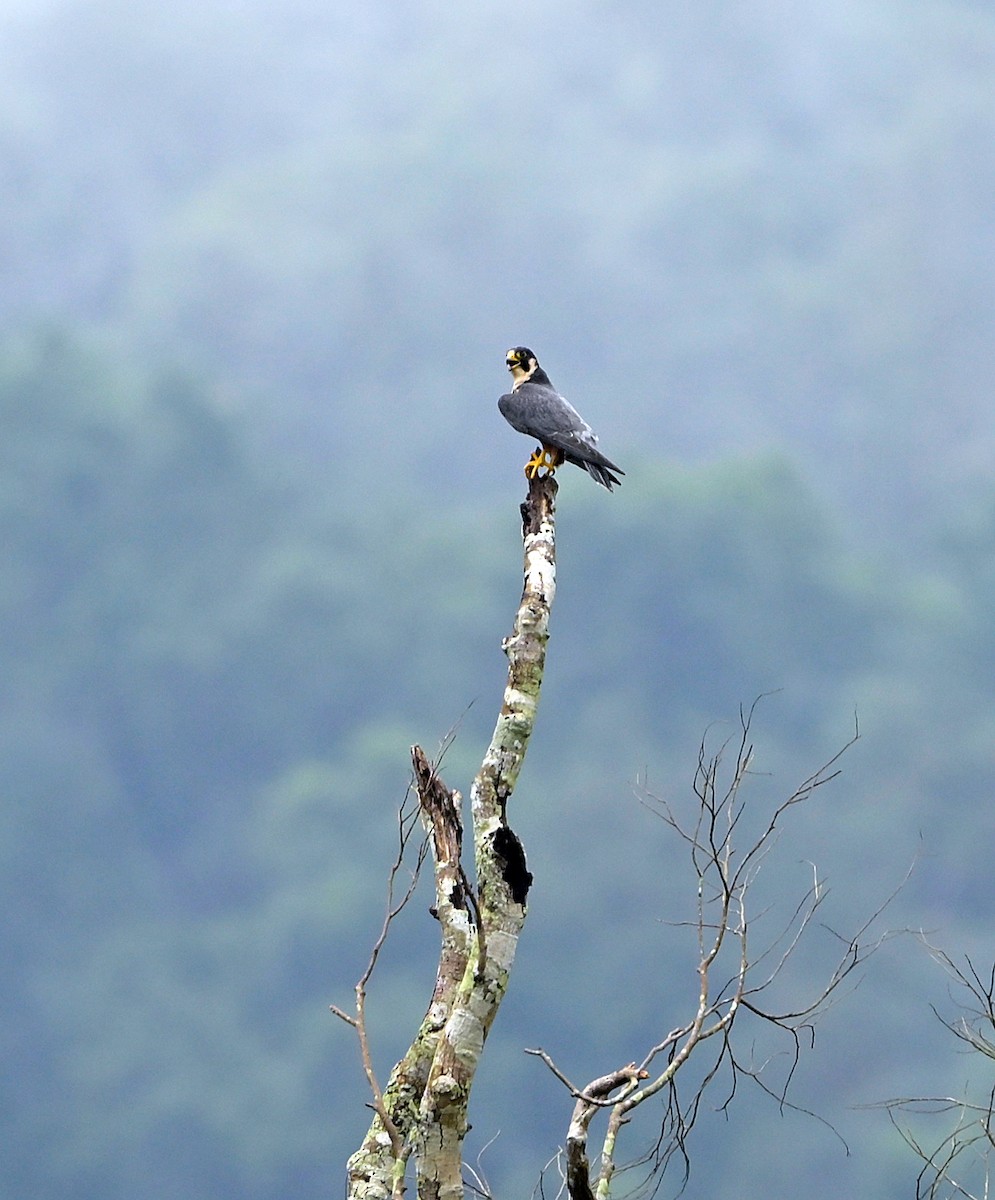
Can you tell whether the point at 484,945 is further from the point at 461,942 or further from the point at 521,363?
the point at 521,363

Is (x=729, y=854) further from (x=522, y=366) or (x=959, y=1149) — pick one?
(x=522, y=366)

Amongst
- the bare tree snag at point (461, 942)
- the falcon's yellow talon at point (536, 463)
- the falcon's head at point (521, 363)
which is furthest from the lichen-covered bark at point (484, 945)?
the falcon's head at point (521, 363)

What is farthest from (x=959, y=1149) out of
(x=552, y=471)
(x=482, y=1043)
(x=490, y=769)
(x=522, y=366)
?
(x=522, y=366)

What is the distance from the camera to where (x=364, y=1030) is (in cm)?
689

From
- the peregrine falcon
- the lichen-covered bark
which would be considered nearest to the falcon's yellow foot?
the peregrine falcon

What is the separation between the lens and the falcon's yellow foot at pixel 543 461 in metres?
9.43

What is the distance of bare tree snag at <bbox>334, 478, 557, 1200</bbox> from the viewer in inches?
271

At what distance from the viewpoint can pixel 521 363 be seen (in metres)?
11.9

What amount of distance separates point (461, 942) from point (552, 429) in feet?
13.7

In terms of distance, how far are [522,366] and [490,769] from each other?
17.8 ft

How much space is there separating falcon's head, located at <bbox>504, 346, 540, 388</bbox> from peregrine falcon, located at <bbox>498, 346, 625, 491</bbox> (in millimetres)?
281

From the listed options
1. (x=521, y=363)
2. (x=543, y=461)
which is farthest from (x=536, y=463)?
(x=521, y=363)

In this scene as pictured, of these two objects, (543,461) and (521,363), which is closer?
(543,461)

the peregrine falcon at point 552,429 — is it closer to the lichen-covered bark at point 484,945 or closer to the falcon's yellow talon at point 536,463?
the falcon's yellow talon at point 536,463
